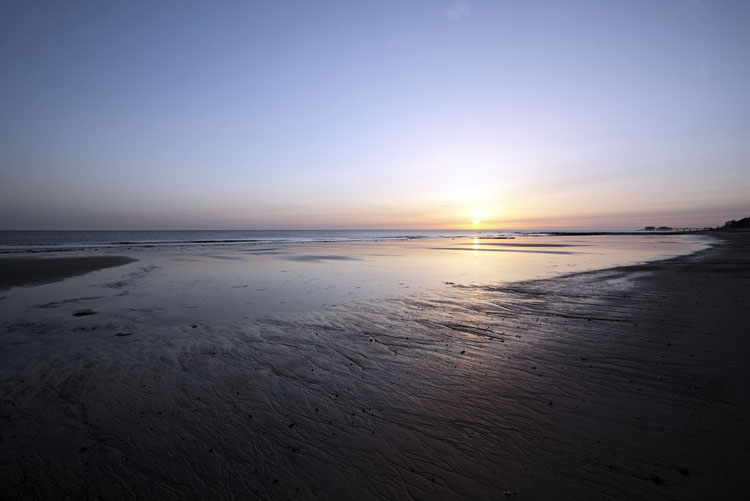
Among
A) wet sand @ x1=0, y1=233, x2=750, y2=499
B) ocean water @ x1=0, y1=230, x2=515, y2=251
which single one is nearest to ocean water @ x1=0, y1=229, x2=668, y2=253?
ocean water @ x1=0, y1=230, x2=515, y2=251

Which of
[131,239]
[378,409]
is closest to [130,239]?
[131,239]

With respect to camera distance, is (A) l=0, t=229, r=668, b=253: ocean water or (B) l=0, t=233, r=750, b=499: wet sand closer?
(B) l=0, t=233, r=750, b=499: wet sand

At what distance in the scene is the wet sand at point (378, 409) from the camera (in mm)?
3566

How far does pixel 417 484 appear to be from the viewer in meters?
3.52

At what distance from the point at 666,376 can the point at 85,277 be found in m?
24.0

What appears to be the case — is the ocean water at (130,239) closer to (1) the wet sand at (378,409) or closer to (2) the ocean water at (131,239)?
(2) the ocean water at (131,239)

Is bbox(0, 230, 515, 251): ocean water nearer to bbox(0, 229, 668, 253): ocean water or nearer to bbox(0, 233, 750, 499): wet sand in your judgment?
bbox(0, 229, 668, 253): ocean water

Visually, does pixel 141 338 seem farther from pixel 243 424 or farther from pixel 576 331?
pixel 576 331

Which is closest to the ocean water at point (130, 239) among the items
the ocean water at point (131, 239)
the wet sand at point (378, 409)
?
the ocean water at point (131, 239)

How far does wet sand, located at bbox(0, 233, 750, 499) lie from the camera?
3566mm

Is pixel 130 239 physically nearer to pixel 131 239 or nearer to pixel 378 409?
pixel 131 239

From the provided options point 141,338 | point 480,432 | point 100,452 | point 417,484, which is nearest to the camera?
point 417,484

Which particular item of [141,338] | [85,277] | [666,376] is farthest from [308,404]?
[85,277]

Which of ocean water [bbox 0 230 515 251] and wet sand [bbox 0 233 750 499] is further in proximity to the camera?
ocean water [bbox 0 230 515 251]
